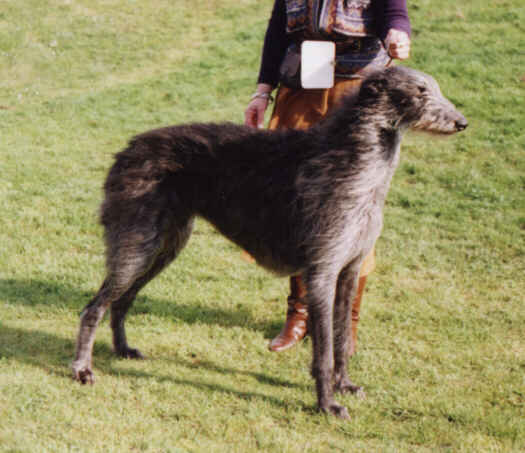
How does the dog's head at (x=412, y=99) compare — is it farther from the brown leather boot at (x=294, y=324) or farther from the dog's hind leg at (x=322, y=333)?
the brown leather boot at (x=294, y=324)

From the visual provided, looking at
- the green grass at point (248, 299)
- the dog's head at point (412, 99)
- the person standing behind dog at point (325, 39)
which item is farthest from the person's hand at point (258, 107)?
the green grass at point (248, 299)

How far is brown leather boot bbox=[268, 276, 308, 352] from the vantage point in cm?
497

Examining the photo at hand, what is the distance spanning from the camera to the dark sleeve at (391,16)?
4.14 m

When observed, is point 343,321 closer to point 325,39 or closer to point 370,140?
point 370,140

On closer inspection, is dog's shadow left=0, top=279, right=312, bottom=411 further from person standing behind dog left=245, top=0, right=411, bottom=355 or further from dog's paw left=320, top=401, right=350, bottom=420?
person standing behind dog left=245, top=0, right=411, bottom=355

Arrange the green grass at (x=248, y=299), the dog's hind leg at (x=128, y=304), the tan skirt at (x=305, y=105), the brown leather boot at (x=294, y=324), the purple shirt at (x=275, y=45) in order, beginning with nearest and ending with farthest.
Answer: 1. the green grass at (x=248, y=299)
2. the tan skirt at (x=305, y=105)
3. the dog's hind leg at (x=128, y=304)
4. the purple shirt at (x=275, y=45)
5. the brown leather boot at (x=294, y=324)

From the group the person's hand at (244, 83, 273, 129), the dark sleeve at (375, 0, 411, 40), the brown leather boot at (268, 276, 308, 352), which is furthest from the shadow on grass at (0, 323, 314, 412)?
the dark sleeve at (375, 0, 411, 40)

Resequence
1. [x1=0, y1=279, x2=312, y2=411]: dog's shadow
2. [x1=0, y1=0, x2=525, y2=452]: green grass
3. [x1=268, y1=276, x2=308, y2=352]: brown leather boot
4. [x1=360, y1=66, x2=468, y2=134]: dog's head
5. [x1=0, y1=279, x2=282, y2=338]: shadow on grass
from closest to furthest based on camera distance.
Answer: [x1=360, y1=66, x2=468, y2=134]: dog's head, [x1=0, y1=0, x2=525, y2=452]: green grass, [x1=0, y1=279, x2=312, y2=411]: dog's shadow, [x1=268, y1=276, x2=308, y2=352]: brown leather boot, [x1=0, y1=279, x2=282, y2=338]: shadow on grass

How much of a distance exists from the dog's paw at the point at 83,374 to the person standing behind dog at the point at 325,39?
150 centimetres

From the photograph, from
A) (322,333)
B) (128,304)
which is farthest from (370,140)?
(128,304)

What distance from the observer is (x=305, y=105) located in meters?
4.57

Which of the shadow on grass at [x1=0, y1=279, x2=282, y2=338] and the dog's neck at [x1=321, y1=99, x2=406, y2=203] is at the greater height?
the dog's neck at [x1=321, y1=99, x2=406, y2=203]

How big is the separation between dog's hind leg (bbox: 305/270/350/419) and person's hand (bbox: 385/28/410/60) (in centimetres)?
159

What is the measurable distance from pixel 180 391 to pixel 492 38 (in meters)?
11.1
